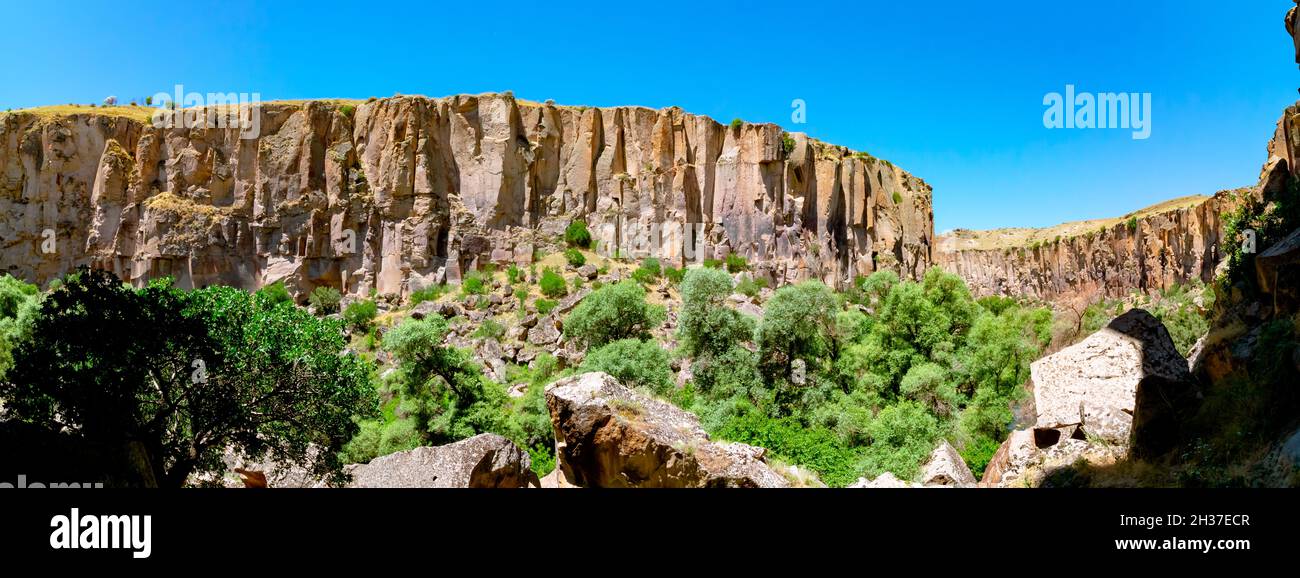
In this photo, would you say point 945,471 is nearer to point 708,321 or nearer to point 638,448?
point 638,448

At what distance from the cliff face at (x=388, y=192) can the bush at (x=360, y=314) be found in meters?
2.49

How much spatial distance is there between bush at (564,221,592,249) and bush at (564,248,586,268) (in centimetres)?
161

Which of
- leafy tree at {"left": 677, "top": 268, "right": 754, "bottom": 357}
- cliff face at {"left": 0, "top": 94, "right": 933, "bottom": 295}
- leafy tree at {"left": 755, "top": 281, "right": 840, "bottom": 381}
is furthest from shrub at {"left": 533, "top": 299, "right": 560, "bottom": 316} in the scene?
leafy tree at {"left": 755, "top": 281, "right": 840, "bottom": 381}

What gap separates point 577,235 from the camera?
152ft

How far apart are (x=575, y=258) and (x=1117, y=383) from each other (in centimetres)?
3616

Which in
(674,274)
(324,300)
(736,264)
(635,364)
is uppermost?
(736,264)

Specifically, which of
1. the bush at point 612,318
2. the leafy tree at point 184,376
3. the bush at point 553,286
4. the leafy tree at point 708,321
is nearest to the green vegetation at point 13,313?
the leafy tree at point 184,376

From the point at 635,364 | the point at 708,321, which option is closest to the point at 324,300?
the point at 635,364

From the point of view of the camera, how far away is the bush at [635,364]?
74.5ft

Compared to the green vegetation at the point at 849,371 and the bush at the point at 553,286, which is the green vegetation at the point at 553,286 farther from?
the green vegetation at the point at 849,371

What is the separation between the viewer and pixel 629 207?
158 ft

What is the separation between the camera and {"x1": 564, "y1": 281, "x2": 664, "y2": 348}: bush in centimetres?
2767
